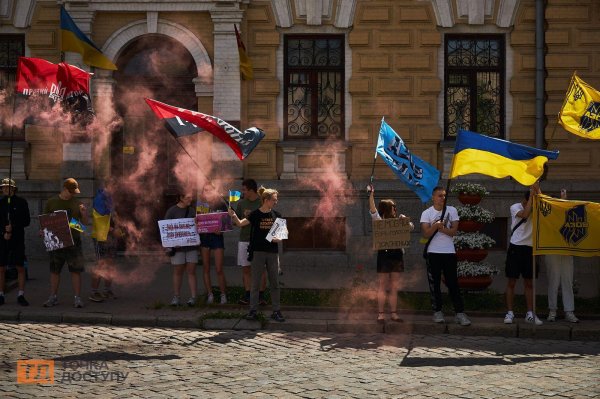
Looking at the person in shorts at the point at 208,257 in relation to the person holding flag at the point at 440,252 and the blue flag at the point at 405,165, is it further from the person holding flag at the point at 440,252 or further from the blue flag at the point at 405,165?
the person holding flag at the point at 440,252

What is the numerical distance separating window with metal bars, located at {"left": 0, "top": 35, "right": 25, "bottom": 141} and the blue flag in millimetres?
8425

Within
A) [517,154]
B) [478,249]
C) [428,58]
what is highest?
[428,58]

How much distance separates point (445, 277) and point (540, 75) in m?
6.94

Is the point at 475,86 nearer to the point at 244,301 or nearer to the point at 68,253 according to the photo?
the point at 244,301

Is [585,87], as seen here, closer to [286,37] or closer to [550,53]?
[550,53]

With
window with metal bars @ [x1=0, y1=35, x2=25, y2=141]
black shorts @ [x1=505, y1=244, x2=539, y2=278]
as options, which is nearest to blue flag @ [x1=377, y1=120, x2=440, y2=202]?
black shorts @ [x1=505, y1=244, x2=539, y2=278]

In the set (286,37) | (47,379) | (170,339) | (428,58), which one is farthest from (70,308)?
→ (428,58)

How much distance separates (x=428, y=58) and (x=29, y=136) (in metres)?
→ 7.84

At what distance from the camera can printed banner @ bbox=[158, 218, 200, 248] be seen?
12.2m

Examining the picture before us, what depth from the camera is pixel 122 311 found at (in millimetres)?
11898

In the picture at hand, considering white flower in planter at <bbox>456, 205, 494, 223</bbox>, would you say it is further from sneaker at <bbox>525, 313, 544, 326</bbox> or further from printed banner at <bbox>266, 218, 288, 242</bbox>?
printed banner at <bbox>266, 218, 288, 242</bbox>

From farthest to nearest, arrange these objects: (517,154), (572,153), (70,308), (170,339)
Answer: (572,153) < (70,308) < (517,154) < (170,339)

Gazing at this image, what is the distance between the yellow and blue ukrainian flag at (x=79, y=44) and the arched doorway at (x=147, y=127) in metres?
1.37

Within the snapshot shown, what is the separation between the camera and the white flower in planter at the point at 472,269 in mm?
12492
